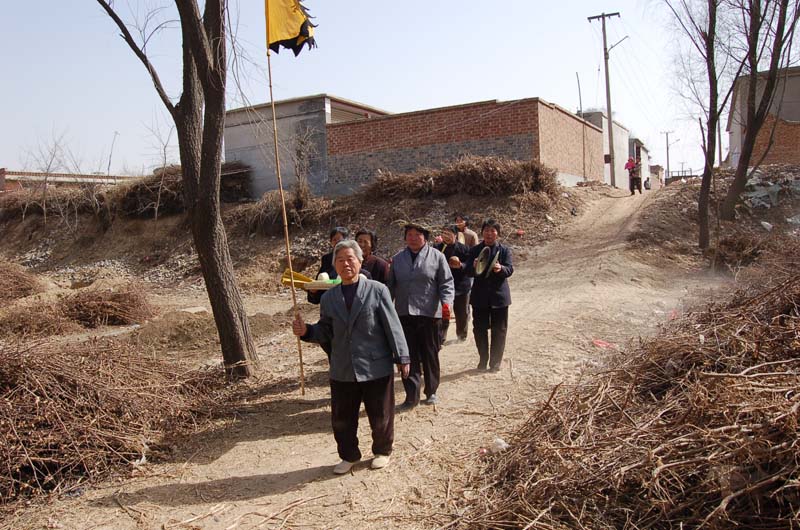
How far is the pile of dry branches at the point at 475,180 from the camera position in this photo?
1730 centimetres

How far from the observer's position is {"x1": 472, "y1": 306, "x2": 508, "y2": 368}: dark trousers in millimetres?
6711

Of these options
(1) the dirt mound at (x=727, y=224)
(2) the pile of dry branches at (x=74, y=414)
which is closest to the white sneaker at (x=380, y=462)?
(2) the pile of dry branches at (x=74, y=414)

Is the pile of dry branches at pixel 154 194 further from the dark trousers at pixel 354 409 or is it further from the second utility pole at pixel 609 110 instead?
the dark trousers at pixel 354 409

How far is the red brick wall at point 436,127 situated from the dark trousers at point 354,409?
1491 centimetres

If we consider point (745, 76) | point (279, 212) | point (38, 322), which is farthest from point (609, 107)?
point (38, 322)

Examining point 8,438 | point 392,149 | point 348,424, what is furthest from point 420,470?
point 392,149

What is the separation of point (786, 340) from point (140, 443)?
4.97m

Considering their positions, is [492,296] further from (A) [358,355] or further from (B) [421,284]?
(A) [358,355]

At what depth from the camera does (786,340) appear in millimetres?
4074

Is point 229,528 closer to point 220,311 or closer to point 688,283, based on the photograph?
point 220,311

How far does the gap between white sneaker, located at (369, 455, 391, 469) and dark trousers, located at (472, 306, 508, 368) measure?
8.23 ft

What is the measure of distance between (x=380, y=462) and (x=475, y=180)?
13918mm

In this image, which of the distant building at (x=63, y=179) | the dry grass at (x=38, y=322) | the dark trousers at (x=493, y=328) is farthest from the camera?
the distant building at (x=63, y=179)

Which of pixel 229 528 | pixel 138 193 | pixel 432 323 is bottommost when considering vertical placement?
pixel 229 528
